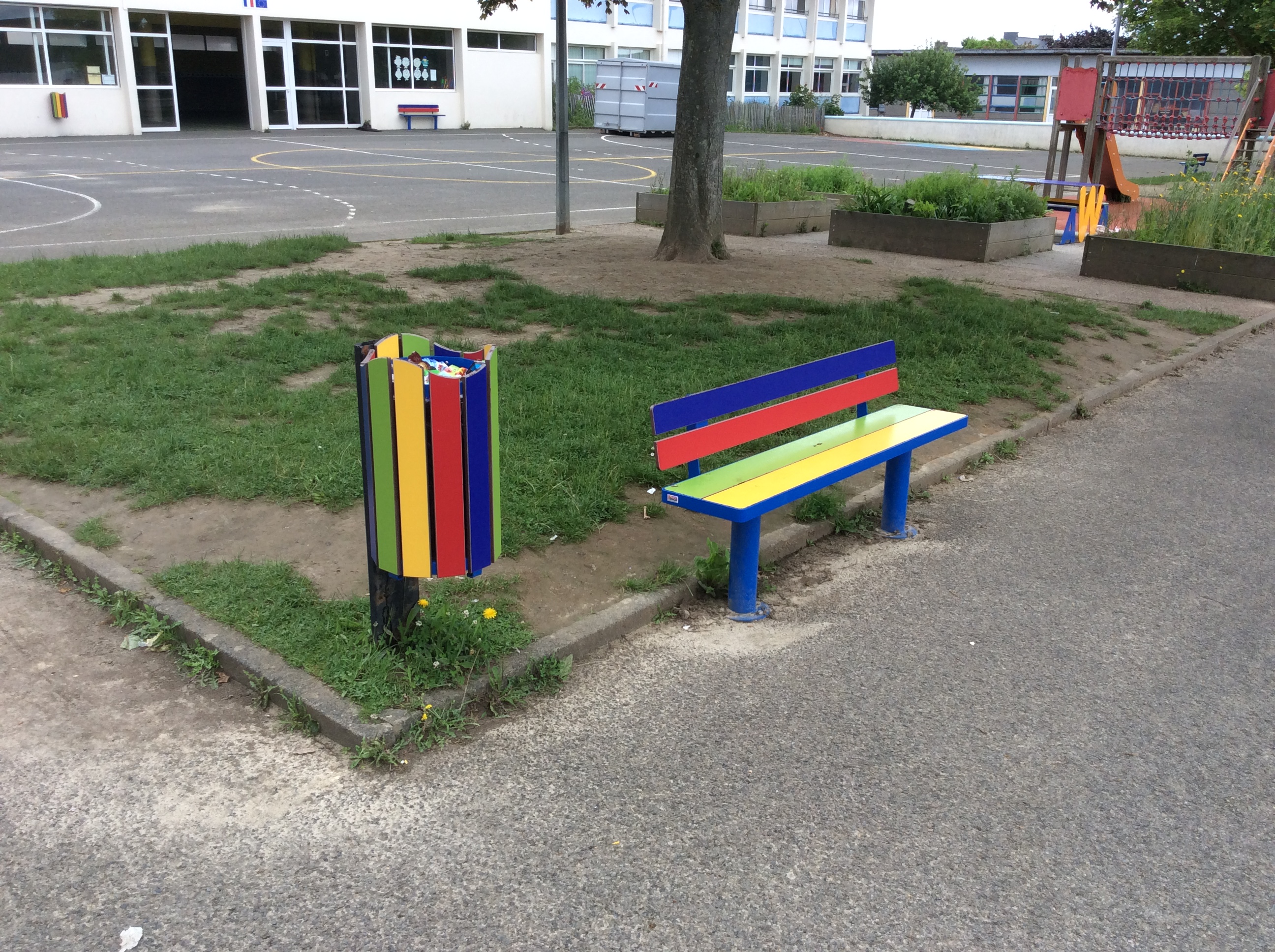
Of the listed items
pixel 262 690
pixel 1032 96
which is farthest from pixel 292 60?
pixel 1032 96

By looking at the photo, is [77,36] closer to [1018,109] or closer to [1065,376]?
[1065,376]

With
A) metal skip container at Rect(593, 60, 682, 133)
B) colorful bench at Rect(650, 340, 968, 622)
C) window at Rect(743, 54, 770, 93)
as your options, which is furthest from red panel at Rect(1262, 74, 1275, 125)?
window at Rect(743, 54, 770, 93)

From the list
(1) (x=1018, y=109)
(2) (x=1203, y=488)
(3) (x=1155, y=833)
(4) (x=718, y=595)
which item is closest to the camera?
(3) (x=1155, y=833)

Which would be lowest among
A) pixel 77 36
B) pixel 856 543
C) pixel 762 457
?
pixel 856 543

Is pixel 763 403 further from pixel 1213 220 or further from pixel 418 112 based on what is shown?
pixel 418 112

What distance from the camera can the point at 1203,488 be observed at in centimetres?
658

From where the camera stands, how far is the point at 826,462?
5145 millimetres

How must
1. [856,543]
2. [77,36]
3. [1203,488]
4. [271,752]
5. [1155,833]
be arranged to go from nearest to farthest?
[1155,833], [271,752], [856,543], [1203,488], [77,36]

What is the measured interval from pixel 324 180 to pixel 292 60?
60.8 ft

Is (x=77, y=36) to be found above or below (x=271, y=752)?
above

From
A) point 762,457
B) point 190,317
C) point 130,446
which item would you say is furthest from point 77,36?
point 762,457

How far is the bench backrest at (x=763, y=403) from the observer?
15.0 ft

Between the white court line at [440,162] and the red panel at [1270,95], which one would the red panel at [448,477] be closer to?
the white court line at [440,162]

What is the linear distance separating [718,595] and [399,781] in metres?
1.85
